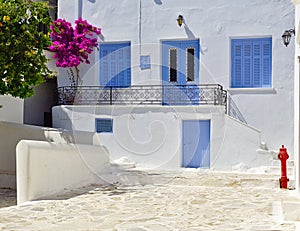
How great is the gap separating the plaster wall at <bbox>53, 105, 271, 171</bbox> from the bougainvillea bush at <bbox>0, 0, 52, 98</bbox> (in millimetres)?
4031

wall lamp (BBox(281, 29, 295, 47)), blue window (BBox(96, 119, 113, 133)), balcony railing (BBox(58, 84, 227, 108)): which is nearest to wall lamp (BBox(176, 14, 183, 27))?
balcony railing (BBox(58, 84, 227, 108))

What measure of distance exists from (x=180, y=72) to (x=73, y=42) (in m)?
3.98

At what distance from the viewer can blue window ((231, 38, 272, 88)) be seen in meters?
15.7

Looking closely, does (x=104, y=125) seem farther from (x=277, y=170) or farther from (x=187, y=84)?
(x=277, y=170)

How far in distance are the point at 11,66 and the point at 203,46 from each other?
7.60m

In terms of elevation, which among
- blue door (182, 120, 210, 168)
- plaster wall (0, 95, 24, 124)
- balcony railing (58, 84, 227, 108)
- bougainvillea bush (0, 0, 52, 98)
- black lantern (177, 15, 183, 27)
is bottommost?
blue door (182, 120, 210, 168)

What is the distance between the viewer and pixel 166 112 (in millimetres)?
15492

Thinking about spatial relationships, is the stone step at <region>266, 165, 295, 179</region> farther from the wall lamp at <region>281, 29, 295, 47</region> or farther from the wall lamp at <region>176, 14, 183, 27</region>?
the wall lamp at <region>176, 14, 183, 27</region>

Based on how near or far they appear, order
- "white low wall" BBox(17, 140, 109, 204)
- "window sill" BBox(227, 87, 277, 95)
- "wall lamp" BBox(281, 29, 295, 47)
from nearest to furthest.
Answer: "white low wall" BBox(17, 140, 109, 204) < "wall lamp" BBox(281, 29, 295, 47) < "window sill" BBox(227, 87, 277, 95)

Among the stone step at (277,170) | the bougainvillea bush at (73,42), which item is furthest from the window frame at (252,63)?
the bougainvillea bush at (73,42)

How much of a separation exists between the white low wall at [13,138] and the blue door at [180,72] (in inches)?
162

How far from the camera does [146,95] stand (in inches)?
649

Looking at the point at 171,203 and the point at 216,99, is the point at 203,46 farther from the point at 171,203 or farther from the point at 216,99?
the point at 171,203

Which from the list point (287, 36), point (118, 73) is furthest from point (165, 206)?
point (118, 73)
